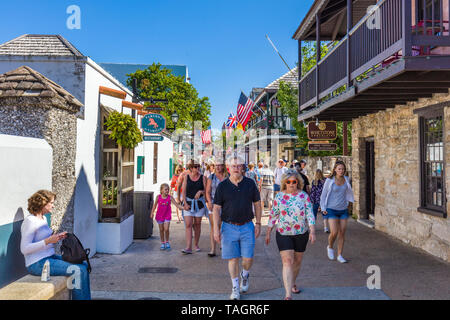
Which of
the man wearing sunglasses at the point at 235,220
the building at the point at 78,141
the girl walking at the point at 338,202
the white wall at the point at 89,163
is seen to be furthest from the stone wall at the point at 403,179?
the white wall at the point at 89,163

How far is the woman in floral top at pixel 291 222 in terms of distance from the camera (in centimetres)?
482

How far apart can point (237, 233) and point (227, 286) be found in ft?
3.41

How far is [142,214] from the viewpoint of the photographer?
8.97 metres

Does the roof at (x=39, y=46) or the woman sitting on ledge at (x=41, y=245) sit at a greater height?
the roof at (x=39, y=46)

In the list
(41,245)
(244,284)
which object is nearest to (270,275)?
(244,284)

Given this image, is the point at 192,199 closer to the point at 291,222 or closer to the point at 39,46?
the point at 291,222

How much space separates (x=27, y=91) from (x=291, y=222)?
383 centimetres

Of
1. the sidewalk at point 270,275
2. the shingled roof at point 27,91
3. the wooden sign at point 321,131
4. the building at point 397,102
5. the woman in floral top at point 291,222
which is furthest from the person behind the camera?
the wooden sign at point 321,131

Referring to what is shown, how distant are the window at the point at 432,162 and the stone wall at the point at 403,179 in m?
0.15

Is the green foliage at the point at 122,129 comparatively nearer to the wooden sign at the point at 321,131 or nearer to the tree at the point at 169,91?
Result: the wooden sign at the point at 321,131

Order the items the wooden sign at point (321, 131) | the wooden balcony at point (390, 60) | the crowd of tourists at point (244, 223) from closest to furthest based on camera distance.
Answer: the crowd of tourists at point (244, 223), the wooden balcony at point (390, 60), the wooden sign at point (321, 131)

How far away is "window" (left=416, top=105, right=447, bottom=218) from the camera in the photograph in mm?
7523
